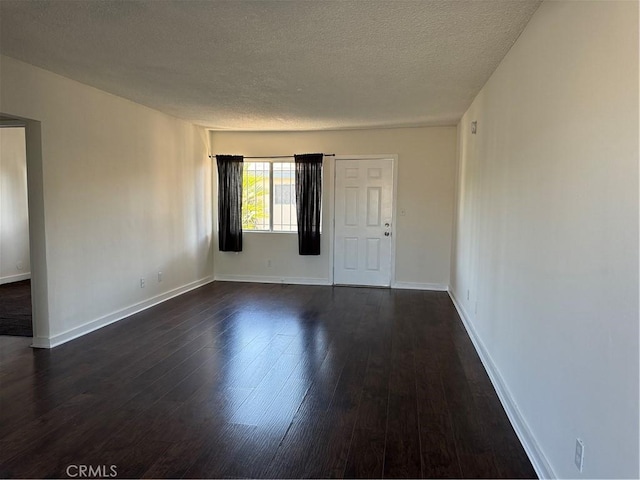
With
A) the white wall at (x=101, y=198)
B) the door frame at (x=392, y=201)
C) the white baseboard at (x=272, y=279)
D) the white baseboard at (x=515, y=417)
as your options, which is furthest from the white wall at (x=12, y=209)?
the white baseboard at (x=515, y=417)

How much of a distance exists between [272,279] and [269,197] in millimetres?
1313

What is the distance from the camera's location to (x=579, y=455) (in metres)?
1.55

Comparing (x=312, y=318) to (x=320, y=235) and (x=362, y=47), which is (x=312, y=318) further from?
(x=362, y=47)

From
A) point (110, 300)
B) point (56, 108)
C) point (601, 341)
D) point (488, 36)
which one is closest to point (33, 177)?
point (56, 108)

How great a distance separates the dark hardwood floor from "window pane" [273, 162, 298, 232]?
7.75ft

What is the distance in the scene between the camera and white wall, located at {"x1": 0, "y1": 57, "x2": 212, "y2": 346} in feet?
11.4

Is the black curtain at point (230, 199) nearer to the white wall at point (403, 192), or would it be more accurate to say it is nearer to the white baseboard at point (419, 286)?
the white wall at point (403, 192)

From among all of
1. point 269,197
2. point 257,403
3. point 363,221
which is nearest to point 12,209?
point 269,197

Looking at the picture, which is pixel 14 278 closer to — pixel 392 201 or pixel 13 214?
pixel 13 214

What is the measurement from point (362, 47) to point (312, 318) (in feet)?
9.26

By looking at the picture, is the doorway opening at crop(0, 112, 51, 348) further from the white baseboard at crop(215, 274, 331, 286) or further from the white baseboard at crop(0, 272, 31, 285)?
the white baseboard at crop(0, 272, 31, 285)

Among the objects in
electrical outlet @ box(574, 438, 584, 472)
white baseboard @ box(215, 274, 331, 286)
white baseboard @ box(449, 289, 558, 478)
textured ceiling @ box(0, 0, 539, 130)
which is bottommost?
white baseboard @ box(449, 289, 558, 478)

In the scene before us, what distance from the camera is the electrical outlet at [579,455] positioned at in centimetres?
153

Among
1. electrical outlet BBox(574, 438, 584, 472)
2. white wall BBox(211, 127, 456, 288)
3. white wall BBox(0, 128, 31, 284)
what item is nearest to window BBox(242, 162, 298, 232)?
white wall BBox(211, 127, 456, 288)
